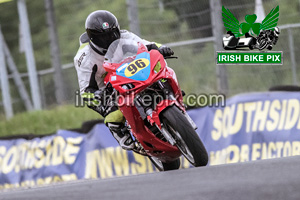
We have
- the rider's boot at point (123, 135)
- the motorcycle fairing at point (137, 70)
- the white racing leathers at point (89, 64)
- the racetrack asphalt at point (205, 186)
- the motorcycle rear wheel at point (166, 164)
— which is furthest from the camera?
the motorcycle rear wheel at point (166, 164)

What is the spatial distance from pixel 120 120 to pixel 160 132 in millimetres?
674

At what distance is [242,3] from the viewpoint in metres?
10.0

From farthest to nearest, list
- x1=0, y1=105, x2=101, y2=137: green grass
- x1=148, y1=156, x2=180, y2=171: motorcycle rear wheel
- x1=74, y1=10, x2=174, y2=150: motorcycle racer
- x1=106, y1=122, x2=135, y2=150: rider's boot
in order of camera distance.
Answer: x1=0, y1=105, x2=101, y2=137: green grass
x1=148, y1=156, x2=180, y2=171: motorcycle rear wheel
x1=106, y1=122, x2=135, y2=150: rider's boot
x1=74, y1=10, x2=174, y2=150: motorcycle racer

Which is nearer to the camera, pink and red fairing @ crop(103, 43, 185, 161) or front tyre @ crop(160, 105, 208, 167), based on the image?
front tyre @ crop(160, 105, 208, 167)

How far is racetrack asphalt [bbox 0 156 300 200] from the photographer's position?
3.29 m

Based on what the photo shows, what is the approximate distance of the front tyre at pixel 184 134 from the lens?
18.7 feet

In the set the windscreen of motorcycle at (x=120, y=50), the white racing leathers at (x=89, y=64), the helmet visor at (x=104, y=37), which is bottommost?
the white racing leathers at (x=89, y=64)

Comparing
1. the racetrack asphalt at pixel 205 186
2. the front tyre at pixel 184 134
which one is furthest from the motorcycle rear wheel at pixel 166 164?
the racetrack asphalt at pixel 205 186

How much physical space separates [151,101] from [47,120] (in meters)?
5.84

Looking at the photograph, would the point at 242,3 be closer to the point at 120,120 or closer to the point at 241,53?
the point at 241,53

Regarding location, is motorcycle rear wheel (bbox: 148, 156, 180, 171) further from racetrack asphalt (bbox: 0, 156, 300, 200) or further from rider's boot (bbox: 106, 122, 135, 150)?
racetrack asphalt (bbox: 0, 156, 300, 200)

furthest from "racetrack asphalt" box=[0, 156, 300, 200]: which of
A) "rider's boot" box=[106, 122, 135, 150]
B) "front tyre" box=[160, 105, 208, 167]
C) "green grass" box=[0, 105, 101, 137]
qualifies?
"green grass" box=[0, 105, 101, 137]

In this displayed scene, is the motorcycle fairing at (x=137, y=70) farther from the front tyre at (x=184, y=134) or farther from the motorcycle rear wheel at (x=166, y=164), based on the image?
the motorcycle rear wheel at (x=166, y=164)

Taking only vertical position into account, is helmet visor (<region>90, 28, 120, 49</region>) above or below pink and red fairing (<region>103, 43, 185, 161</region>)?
above
